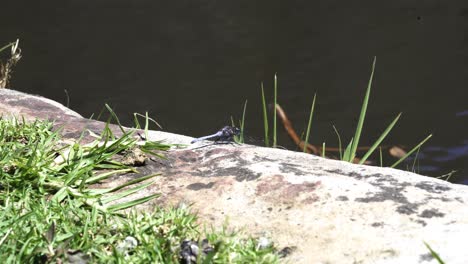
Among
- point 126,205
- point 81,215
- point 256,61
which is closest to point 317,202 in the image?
point 126,205

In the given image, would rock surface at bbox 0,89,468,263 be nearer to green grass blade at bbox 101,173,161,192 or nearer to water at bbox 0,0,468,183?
green grass blade at bbox 101,173,161,192

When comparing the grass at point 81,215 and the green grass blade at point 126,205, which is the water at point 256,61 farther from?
the green grass blade at point 126,205

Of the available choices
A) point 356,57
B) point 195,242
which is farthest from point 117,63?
point 195,242

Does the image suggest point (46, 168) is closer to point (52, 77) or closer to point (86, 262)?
point (86, 262)

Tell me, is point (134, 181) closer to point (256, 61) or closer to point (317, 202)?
point (317, 202)

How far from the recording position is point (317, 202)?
233 cm

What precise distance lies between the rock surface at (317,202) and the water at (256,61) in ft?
9.57

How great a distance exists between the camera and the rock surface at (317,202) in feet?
6.89

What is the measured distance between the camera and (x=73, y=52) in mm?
8016

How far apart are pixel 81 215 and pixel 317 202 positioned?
70 centimetres

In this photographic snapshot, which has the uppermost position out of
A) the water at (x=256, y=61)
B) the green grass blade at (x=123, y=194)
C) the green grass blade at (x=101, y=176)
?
the green grass blade at (x=101, y=176)

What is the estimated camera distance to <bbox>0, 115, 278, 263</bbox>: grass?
2.04 meters

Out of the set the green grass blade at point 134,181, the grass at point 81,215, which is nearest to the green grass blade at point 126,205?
the grass at point 81,215

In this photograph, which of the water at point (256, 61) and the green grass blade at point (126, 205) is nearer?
the green grass blade at point (126, 205)
